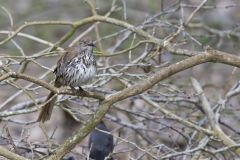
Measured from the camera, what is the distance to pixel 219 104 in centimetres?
Answer: 706

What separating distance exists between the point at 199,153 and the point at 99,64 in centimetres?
146

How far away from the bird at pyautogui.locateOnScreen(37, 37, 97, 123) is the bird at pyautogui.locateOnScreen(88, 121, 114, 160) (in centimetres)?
67

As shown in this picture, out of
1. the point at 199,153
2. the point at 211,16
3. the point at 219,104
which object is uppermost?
the point at 211,16

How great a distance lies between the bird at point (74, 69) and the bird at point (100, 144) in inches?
26.3

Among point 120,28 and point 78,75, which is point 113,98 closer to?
point 78,75

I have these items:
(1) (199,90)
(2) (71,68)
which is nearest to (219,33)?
(1) (199,90)

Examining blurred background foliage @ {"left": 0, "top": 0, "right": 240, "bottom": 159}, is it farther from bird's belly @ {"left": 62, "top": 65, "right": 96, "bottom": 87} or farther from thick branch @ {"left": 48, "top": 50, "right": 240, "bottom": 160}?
thick branch @ {"left": 48, "top": 50, "right": 240, "bottom": 160}

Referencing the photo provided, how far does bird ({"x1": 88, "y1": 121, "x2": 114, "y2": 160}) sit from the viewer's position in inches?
249

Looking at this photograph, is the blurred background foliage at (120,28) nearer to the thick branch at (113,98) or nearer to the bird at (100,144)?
the bird at (100,144)

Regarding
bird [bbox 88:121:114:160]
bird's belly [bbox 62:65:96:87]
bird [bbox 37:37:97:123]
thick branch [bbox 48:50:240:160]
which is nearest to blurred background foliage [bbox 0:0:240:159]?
bird [bbox 88:121:114:160]

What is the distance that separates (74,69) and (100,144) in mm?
875

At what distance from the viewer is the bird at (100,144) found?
249 inches

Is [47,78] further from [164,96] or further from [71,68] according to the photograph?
[71,68]

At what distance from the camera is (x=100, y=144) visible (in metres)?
6.42
